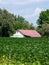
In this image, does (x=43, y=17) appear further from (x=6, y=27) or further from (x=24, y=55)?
(x=24, y=55)

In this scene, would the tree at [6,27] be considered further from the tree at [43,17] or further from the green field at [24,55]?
the green field at [24,55]

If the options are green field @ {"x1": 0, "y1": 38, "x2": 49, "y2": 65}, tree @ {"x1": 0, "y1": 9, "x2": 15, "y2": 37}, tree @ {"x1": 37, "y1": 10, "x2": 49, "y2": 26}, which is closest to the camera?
green field @ {"x1": 0, "y1": 38, "x2": 49, "y2": 65}

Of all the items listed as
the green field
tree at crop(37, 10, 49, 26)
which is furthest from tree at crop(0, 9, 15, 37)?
the green field

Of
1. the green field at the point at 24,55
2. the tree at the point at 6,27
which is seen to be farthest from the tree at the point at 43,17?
the green field at the point at 24,55

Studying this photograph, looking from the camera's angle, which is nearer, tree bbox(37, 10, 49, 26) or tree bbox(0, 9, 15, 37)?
tree bbox(0, 9, 15, 37)

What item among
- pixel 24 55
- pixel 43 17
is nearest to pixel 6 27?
pixel 43 17

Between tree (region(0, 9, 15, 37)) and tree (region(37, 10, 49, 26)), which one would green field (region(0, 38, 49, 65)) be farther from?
tree (region(37, 10, 49, 26))

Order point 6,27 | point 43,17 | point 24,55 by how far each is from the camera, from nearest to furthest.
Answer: point 24,55, point 6,27, point 43,17

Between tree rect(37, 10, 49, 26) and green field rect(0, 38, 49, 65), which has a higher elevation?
green field rect(0, 38, 49, 65)

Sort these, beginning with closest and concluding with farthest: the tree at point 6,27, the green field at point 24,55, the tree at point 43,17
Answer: the green field at point 24,55 < the tree at point 6,27 < the tree at point 43,17

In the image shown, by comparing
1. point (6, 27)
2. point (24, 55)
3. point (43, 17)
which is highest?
point (24, 55)

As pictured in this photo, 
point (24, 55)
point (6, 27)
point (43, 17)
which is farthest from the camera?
point (43, 17)

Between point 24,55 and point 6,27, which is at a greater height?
point 24,55

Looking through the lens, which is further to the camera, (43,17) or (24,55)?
(43,17)
